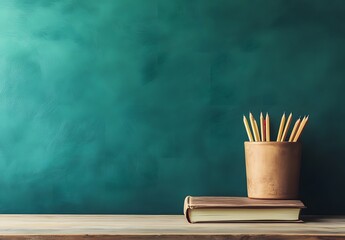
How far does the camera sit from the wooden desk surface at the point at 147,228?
1122 mm

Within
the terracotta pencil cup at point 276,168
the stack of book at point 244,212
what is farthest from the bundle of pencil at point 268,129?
the stack of book at point 244,212

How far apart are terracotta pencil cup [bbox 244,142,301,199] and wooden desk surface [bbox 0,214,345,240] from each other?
10 cm

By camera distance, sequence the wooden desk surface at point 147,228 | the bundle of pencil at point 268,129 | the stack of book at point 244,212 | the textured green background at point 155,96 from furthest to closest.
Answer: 1. the textured green background at point 155,96
2. the bundle of pencil at point 268,129
3. the stack of book at point 244,212
4. the wooden desk surface at point 147,228

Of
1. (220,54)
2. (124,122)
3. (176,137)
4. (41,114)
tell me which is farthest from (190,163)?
(41,114)

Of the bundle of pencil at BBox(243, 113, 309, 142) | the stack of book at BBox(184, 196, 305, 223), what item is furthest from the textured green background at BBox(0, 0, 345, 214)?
the stack of book at BBox(184, 196, 305, 223)

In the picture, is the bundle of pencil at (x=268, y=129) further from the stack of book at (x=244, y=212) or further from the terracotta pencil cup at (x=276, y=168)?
the stack of book at (x=244, y=212)

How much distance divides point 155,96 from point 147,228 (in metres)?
0.43

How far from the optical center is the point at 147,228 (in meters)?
1.23

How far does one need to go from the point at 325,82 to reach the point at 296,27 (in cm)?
18

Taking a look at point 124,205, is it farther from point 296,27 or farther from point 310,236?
point 296,27

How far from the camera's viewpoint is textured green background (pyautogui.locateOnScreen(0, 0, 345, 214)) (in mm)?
1513

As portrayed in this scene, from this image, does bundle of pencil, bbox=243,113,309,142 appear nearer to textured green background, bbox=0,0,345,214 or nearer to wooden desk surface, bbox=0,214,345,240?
textured green background, bbox=0,0,345,214

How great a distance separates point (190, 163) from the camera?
59.7 inches

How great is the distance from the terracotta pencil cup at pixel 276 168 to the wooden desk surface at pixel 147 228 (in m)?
0.10
